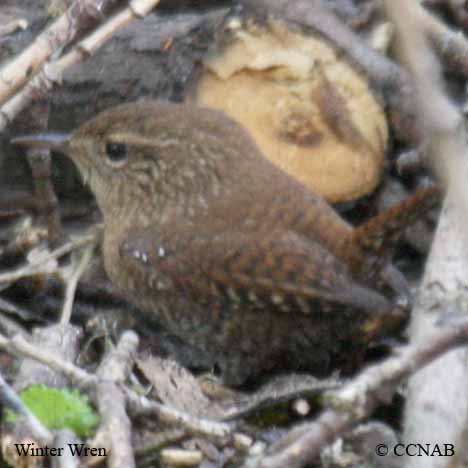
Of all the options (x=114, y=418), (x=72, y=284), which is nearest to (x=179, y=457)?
(x=114, y=418)

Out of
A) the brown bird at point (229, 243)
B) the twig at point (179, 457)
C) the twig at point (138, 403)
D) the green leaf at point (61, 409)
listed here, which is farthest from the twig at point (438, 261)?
the green leaf at point (61, 409)

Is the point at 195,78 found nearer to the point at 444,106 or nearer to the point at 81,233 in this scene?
the point at 81,233

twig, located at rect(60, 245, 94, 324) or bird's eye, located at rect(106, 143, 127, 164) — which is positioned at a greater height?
bird's eye, located at rect(106, 143, 127, 164)

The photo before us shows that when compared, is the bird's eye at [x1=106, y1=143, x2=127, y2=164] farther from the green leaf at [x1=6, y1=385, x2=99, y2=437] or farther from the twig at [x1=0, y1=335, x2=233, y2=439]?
the green leaf at [x1=6, y1=385, x2=99, y2=437]

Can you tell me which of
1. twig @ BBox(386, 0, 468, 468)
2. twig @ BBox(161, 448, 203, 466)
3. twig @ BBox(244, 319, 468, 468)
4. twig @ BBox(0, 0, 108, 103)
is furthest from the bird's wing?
twig @ BBox(244, 319, 468, 468)

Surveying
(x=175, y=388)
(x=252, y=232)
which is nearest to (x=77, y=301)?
(x=175, y=388)

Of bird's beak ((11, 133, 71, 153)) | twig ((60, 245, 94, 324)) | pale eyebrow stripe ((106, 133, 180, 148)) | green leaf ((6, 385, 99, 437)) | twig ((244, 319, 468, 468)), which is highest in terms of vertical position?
twig ((244, 319, 468, 468))

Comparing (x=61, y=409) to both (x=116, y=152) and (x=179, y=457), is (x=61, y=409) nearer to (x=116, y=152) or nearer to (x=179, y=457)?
(x=179, y=457)

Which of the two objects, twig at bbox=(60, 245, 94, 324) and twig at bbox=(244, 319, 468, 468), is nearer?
twig at bbox=(244, 319, 468, 468)
